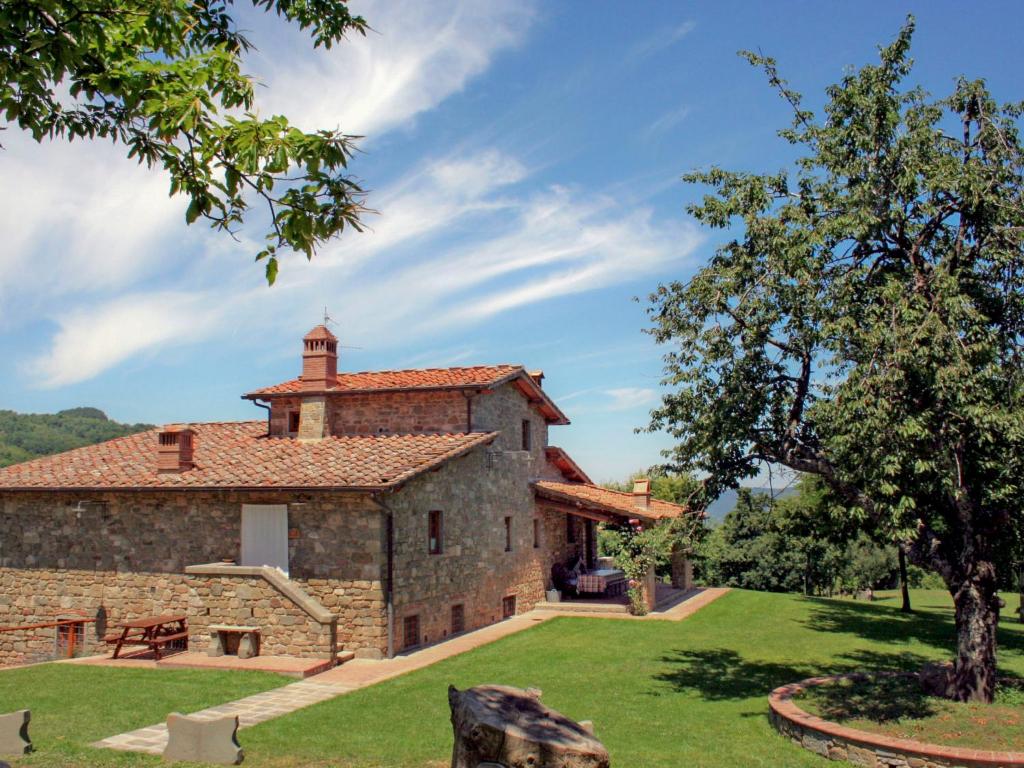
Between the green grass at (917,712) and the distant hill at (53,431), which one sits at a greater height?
the distant hill at (53,431)

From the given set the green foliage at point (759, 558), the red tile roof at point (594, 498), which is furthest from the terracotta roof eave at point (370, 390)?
the green foliage at point (759, 558)

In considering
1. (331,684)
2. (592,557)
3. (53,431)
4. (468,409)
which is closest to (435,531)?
(468,409)

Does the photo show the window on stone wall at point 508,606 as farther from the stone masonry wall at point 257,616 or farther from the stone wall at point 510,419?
the stone masonry wall at point 257,616

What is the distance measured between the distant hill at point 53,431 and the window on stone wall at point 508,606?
162 feet

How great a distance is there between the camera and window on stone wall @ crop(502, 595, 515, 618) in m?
21.6

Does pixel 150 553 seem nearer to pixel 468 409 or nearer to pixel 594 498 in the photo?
pixel 468 409

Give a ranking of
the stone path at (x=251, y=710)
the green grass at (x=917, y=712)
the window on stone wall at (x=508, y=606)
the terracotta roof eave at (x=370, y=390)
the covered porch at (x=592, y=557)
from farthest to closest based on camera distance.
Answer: the covered porch at (x=592, y=557), the window on stone wall at (x=508, y=606), the terracotta roof eave at (x=370, y=390), the stone path at (x=251, y=710), the green grass at (x=917, y=712)

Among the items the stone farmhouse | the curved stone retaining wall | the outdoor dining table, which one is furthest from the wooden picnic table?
the curved stone retaining wall

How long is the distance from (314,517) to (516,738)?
1075 cm

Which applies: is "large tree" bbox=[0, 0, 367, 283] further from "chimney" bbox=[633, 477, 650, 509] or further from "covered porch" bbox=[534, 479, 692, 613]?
"chimney" bbox=[633, 477, 650, 509]

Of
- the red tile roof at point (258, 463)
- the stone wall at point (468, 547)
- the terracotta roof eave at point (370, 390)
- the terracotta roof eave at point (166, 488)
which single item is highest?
the terracotta roof eave at point (370, 390)

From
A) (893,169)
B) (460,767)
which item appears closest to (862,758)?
(460,767)

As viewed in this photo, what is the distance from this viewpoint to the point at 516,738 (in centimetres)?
684

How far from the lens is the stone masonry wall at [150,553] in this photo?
16.2 m
